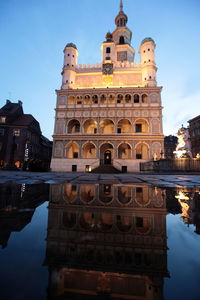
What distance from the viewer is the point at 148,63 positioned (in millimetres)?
26891

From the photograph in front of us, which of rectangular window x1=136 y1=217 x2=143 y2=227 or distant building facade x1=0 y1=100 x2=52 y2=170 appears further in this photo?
distant building facade x1=0 y1=100 x2=52 y2=170

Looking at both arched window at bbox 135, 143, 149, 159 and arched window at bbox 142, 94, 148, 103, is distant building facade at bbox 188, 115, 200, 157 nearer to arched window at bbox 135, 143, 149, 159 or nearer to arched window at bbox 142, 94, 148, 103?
arched window at bbox 142, 94, 148, 103

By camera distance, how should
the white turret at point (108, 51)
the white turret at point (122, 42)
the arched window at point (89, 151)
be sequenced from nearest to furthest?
the arched window at point (89, 151) → the white turret at point (108, 51) → the white turret at point (122, 42)

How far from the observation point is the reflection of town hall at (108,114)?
938 inches

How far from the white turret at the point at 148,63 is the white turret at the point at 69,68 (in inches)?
497

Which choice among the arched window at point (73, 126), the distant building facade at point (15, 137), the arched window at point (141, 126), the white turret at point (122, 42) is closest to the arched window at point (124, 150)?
the arched window at point (141, 126)

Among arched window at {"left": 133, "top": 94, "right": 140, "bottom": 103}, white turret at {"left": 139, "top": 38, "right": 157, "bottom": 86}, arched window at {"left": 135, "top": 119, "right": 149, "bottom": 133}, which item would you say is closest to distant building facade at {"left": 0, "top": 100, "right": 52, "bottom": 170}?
arched window at {"left": 135, "top": 119, "right": 149, "bottom": 133}

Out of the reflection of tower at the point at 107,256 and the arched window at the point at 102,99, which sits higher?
the arched window at the point at 102,99

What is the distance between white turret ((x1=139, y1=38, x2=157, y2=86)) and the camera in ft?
86.8

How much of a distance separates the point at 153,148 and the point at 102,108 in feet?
34.2

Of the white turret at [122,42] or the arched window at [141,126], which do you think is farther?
the white turret at [122,42]

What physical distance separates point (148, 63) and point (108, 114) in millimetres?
11778

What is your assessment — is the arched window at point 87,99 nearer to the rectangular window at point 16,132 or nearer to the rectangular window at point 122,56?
the rectangular window at point 122,56

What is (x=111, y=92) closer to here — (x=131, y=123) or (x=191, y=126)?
(x=131, y=123)
